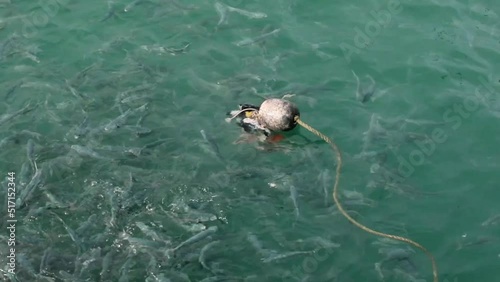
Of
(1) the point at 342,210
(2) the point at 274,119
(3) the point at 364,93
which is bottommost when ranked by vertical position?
(1) the point at 342,210

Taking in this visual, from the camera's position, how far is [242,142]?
490 inches

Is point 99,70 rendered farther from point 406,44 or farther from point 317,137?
point 406,44

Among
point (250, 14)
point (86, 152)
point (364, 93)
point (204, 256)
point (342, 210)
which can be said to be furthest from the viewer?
point (250, 14)

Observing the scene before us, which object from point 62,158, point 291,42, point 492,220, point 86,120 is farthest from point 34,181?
point 492,220

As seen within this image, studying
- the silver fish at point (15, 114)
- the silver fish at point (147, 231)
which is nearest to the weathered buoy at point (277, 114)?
the silver fish at point (147, 231)

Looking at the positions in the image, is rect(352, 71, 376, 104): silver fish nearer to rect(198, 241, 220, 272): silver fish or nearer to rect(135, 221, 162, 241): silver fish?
rect(198, 241, 220, 272): silver fish

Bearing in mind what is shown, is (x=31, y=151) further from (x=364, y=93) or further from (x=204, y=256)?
(x=364, y=93)

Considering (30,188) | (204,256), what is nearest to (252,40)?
(30,188)

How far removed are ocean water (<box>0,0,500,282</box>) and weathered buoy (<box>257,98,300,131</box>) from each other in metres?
0.52

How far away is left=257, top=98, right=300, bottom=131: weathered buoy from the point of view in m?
Answer: 11.9

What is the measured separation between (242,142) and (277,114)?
912mm

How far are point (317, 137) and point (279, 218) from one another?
6.99 feet

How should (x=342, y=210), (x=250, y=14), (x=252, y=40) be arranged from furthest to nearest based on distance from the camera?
1. (x=250, y=14)
2. (x=252, y=40)
3. (x=342, y=210)

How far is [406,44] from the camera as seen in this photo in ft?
48.8
